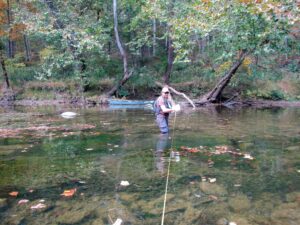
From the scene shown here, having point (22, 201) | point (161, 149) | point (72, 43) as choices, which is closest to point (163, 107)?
point (161, 149)

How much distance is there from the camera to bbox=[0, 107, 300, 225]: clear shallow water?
461cm

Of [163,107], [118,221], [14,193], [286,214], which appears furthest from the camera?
[163,107]

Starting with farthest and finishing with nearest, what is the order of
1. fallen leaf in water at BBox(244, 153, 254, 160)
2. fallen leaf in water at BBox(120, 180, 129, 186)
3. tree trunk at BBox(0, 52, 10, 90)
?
tree trunk at BBox(0, 52, 10, 90) < fallen leaf in water at BBox(244, 153, 254, 160) < fallen leaf in water at BBox(120, 180, 129, 186)

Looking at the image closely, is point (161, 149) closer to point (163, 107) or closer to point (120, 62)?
point (163, 107)

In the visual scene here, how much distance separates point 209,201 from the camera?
5086 mm

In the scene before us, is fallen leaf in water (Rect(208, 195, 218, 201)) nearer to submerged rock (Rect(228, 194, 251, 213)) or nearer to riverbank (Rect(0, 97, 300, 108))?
submerged rock (Rect(228, 194, 251, 213))

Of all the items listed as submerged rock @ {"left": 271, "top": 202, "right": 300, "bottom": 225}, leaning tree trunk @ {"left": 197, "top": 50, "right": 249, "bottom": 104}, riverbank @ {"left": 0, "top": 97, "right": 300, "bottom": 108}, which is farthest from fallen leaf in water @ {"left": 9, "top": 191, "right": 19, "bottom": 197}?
leaning tree trunk @ {"left": 197, "top": 50, "right": 249, "bottom": 104}

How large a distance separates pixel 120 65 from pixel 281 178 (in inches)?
1021

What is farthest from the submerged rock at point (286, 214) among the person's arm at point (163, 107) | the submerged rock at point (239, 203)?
the person's arm at point (163, 107)

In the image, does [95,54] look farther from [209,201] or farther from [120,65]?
[209,201]

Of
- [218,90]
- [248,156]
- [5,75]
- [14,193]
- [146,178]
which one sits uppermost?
[5,75]

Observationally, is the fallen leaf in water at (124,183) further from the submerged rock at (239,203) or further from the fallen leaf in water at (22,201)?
the submerged rock at (239,203)

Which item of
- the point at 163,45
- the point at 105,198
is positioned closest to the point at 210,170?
the point at 105,198

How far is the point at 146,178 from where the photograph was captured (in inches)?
246
